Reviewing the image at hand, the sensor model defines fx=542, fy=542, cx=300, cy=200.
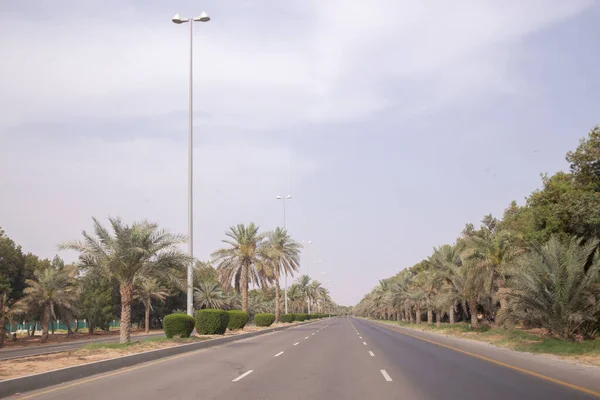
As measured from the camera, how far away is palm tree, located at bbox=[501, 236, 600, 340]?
20.9 m

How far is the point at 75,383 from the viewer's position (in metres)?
13.2

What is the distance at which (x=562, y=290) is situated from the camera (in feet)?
70.2

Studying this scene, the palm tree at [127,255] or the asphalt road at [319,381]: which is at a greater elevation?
the palm tree at [127,255]

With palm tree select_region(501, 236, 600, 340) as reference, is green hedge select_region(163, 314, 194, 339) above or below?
below

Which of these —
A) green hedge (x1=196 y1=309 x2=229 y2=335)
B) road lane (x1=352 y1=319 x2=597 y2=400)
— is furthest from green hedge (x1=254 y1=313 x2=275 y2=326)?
road lane (x1=352 y1=319 x2=597 y2=400)

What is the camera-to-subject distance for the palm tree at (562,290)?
2086 cm

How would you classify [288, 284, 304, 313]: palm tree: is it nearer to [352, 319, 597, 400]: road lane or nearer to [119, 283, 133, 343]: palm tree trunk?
[119, 283, 133, 343]: palm tree trunk

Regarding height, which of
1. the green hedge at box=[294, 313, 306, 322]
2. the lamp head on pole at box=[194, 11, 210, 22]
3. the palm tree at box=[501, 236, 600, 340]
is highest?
the lamp head on pole at box=[194, 11, 210, 22]

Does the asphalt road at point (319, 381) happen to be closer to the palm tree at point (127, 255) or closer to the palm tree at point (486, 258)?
the palm tree at point (127, 255)

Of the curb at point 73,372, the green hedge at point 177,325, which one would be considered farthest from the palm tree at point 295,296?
the curb at point 73,372

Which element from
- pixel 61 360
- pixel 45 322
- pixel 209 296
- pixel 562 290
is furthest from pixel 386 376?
pixel 209 296

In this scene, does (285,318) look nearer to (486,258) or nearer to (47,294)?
(47,294)

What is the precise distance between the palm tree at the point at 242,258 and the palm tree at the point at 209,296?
21.7 m

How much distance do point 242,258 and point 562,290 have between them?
3084cm
